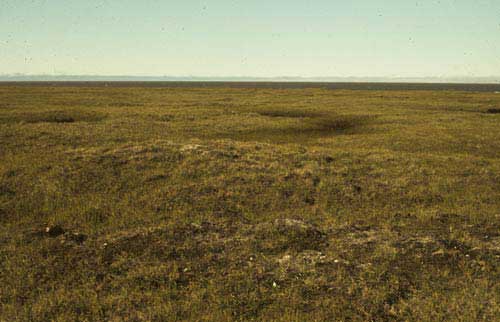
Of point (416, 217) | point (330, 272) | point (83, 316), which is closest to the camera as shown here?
point (83, 316)

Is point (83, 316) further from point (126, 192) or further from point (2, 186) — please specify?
point (2, 186)

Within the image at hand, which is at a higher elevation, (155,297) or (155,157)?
(155,157)

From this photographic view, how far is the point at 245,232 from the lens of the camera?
1261cm

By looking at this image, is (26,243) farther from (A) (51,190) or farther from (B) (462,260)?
(B) (462,260)

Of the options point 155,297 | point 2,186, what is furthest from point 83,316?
point 2,186

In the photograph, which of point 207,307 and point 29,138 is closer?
point 207,307

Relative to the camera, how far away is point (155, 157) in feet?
68.1

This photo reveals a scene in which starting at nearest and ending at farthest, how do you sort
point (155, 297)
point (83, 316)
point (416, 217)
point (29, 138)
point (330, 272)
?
point (83, 316)
point (155, 297)
point (330, 272)
point (416, 217)
point (29, 138)

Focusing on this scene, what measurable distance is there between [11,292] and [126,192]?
7.41 meters

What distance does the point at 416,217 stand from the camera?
540 inches

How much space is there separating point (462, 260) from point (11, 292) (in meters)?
12.6

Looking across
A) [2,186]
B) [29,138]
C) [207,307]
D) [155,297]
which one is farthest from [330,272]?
[29,138]

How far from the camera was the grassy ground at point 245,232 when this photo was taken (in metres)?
8.82

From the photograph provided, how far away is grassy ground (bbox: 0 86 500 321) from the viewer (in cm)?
882
